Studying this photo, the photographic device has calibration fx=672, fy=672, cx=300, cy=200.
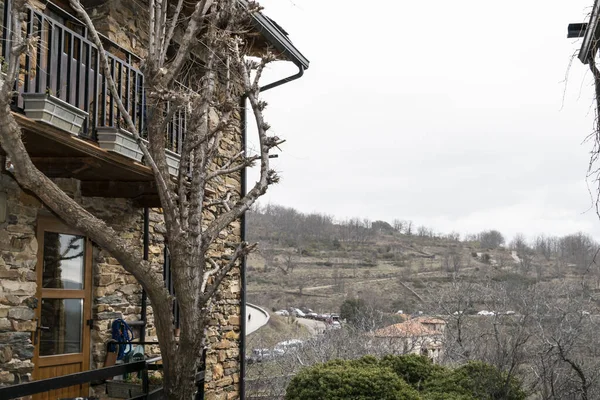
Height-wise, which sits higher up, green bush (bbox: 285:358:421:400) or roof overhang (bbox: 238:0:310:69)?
roof overhang (bbox: 238:0:310:69)

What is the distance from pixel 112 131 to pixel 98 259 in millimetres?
1903

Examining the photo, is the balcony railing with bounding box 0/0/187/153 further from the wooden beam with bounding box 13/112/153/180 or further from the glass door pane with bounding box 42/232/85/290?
the glass door pane with bounding box 42/232/85/290

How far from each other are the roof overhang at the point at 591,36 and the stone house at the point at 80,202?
3.93 metres

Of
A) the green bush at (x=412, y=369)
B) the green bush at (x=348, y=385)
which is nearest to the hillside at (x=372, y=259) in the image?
the green bush at (x=412, y=369)

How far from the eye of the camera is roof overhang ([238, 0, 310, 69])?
950 centimetres

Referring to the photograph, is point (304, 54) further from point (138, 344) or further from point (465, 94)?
→ point (465, 94)

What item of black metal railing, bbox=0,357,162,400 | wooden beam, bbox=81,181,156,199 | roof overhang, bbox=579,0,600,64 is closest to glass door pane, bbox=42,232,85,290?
wooden beam, bbox=81,181,156,199

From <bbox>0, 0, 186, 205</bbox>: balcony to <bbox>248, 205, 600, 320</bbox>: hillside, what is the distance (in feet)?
98.4

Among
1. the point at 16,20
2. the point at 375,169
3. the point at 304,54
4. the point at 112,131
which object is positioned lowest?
the point at 112,131

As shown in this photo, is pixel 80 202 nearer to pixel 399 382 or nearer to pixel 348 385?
pixel 348 385

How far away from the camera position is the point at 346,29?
7.64m

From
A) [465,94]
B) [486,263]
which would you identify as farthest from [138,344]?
[486,263]

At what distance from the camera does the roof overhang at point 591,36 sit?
4609 millimetres

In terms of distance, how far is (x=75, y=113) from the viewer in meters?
5.69
